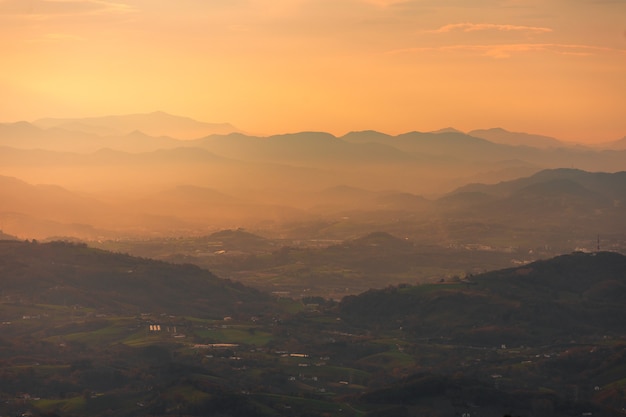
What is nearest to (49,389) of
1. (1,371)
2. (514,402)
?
(1,371)

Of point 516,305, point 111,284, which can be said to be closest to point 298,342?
point 516,305

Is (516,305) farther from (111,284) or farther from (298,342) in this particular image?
(111,284)

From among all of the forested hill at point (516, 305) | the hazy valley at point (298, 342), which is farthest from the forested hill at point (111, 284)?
the forested hill at point (516, 305)

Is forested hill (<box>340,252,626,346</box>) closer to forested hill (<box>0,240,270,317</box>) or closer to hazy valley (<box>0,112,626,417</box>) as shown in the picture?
hazy valley (<box>0,112,626,417</box>)

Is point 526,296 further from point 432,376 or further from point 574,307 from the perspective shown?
point 432,376

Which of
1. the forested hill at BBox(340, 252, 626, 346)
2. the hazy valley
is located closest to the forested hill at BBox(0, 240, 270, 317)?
the hazy valley
